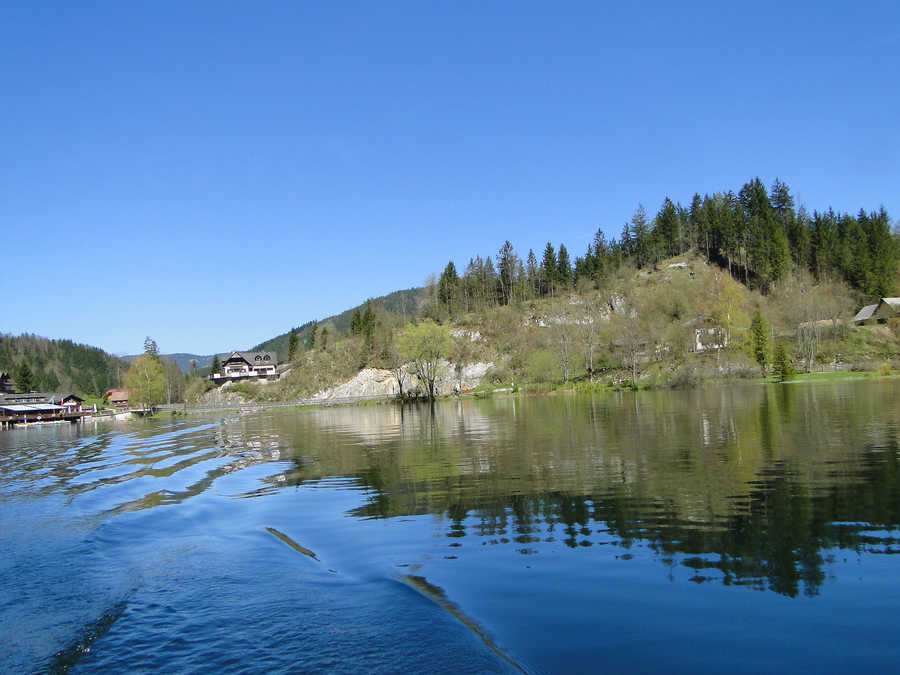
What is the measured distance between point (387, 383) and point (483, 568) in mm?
128997

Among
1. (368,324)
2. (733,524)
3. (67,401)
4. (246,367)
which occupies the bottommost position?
(733,524)

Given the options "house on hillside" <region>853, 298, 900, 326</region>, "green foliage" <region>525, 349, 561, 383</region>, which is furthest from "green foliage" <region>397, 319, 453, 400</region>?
"house on hillside" <region>853, 298, 900, 326</region>

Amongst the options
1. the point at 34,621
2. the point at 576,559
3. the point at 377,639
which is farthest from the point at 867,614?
the point at 34,621

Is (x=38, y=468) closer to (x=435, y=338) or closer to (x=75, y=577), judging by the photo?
(x=75, y=577)

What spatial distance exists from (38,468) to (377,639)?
34595 millimetres

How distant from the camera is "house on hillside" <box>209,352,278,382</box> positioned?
175 metres

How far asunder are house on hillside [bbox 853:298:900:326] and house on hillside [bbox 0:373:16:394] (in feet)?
708

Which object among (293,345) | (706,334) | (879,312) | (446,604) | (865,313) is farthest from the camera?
(293,345)

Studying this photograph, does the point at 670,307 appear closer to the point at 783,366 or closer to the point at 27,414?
the point at 783,366

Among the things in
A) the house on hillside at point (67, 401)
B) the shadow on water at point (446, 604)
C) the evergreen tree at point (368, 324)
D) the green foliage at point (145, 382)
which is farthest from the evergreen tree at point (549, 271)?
the shadow on water at point (446, 604)

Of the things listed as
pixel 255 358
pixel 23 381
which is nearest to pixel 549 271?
pixel 255 358

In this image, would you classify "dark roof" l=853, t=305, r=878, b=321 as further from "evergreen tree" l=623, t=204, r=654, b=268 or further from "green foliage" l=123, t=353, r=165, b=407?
"green foliage" l=123, t=353, r=165, b=407

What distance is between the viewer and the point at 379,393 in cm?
13688

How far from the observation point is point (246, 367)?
17825 centimetres
